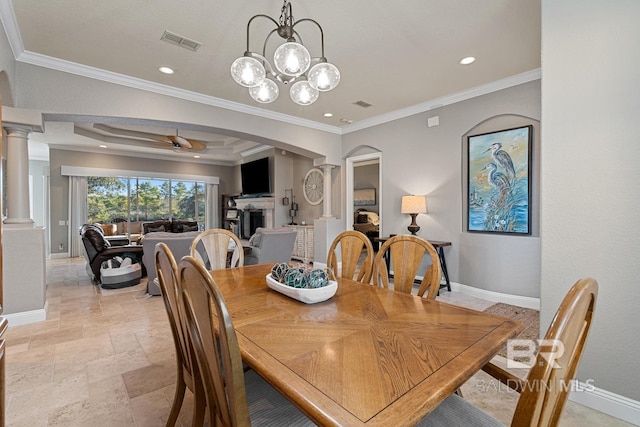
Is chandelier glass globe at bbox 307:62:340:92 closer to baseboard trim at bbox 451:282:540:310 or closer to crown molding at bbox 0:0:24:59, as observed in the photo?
crown molding at bbox 0:0:24:59

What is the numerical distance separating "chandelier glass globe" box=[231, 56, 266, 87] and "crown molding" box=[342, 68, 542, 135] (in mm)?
3209

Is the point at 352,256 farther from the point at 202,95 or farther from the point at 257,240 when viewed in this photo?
the point at 202,95

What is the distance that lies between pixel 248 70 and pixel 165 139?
562 centimetres

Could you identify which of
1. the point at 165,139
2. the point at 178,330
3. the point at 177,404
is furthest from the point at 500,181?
the point at 165,139

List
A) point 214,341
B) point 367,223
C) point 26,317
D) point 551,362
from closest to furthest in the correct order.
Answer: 1. point 551,362
2. point 214,341
3. point 26,317
4. point 367,223

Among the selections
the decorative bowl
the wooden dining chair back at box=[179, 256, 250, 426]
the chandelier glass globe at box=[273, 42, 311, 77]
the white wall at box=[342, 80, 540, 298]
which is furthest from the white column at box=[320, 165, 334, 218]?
the wooden dining chair back at box=[179, 256, 250, 426]

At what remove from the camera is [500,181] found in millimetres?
3748

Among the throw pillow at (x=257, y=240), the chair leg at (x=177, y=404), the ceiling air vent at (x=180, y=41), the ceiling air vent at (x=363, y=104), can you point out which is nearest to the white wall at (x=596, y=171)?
the chair leg at (x=177, y=404)

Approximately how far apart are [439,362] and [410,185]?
4.06m

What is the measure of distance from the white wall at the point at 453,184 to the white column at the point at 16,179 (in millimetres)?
4648

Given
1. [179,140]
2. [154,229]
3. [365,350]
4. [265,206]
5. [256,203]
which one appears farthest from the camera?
[256,203]

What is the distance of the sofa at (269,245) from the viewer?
4.45 meters

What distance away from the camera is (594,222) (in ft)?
5.92

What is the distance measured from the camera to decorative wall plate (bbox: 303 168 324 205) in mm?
6746
